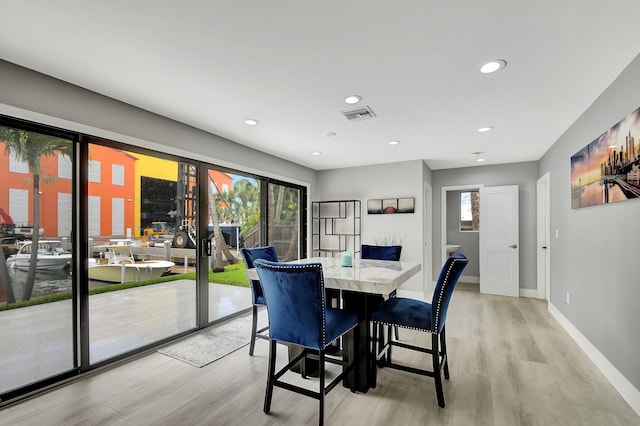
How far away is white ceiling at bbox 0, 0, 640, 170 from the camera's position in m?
1.63

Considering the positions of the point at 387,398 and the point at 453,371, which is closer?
the point at 387,398

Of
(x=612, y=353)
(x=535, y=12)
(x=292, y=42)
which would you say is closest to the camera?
(x=535, y=12)

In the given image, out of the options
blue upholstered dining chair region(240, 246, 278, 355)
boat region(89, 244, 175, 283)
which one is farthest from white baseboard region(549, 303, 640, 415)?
boat region(89, 244, 175, 283)

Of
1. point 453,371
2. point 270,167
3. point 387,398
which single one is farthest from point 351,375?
point 270,167

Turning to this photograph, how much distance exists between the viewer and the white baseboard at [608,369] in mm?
2127

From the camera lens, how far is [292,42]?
192cm

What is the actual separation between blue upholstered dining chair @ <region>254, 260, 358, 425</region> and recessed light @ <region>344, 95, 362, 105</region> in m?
1.61

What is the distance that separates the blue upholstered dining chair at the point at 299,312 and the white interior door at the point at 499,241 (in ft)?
14.7

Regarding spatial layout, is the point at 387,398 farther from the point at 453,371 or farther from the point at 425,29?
the point at 425,29

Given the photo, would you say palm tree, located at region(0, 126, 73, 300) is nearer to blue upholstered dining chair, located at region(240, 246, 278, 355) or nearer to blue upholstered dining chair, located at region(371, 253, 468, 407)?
blue upholstered dining chair, located at region(240, 246, 278, 355)

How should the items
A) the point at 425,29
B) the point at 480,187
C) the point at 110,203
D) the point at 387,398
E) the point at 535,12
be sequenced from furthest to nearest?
1. the point at 480,187
2. the point at 110,203
3. the point at 387,398
4. the point at 425,29
5. the point at 535,12

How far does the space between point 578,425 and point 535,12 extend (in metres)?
2.46

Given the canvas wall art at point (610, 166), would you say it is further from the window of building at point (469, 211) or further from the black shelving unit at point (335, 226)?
the window of building at point (469, 211)

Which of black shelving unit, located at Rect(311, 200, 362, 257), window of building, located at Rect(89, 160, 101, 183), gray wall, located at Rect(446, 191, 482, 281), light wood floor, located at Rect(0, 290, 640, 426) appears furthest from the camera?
gray wall, located at Rect(446, 191, 482, 281)
